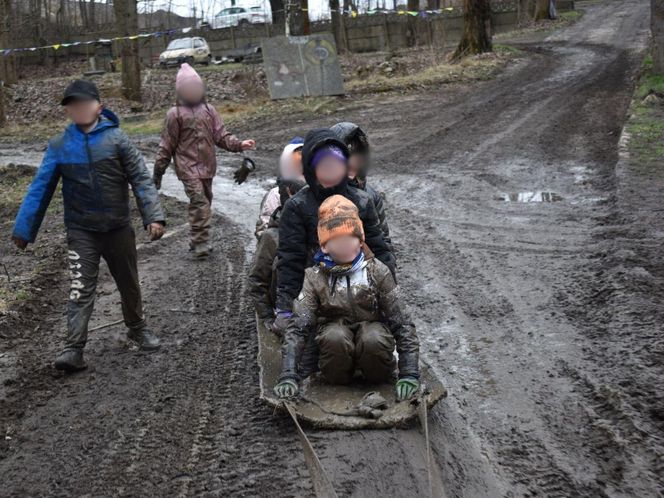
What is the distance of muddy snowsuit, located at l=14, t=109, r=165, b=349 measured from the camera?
586 centimetres

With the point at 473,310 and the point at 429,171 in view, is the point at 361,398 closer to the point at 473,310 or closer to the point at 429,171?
the point at 473,310

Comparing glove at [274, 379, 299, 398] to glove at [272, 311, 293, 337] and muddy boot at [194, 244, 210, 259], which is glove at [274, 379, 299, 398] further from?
muddy boot at [194, 244, 210, 259]

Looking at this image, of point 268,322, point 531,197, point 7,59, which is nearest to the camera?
point 268,322

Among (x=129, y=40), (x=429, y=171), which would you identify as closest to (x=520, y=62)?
(x=129, y=40)

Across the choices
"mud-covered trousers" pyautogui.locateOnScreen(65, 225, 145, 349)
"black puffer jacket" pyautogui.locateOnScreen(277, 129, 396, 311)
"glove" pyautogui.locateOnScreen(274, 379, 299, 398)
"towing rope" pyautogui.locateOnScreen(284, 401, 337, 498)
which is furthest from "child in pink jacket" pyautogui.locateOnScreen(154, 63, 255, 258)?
"towing rope" pyautogui.locateOnScreen(284, 401, 337, 498)

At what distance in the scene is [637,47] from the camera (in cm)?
2680

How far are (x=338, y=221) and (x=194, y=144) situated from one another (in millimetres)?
4509

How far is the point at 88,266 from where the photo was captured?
19.5 feet

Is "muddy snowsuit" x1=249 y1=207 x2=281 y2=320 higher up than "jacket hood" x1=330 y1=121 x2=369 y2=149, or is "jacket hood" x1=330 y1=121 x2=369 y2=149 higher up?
"jacket hood" x1=330 y1=121 x2=369 y2=149

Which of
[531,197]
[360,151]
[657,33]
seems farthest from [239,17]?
[360,151]

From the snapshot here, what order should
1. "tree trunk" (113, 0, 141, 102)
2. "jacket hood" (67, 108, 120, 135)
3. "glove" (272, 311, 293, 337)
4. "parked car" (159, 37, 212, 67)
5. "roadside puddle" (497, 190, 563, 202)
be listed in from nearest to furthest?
1. "glove" (272, 311, 293, 337)
2. "jacket hood" (67, 108, 120, 135)
3. "roadside puddle" (497, 190, 563, 202)
4. "tree trunk" (113, 0, 141, 102)
5. "parked car" (159, 37, 212, 67)

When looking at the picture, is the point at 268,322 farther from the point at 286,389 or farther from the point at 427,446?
the point at 427,446

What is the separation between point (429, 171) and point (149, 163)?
19.9 feet

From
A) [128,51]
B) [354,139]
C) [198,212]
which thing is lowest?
[198,212]
